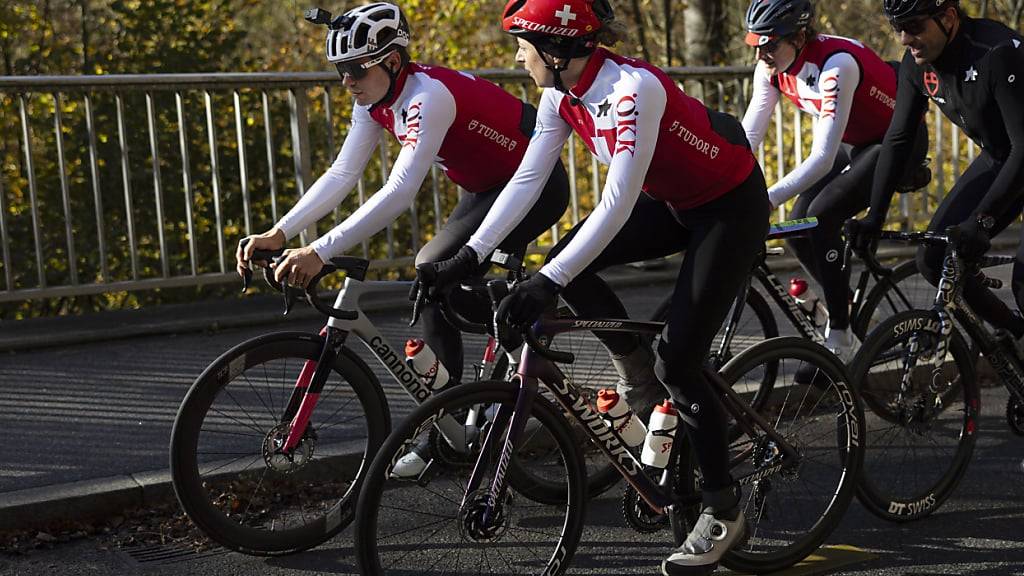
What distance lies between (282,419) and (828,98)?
9.59ft

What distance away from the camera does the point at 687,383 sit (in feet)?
14.7

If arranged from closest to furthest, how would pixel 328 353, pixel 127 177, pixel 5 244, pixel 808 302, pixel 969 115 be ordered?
pixel 328 353 → pixel 969 115 → pixel 808 302 → pixel 5 244 → pixel 127 177

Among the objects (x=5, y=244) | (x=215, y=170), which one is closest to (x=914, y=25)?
(x=215, y=170)

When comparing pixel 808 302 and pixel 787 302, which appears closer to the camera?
pixel 787 302

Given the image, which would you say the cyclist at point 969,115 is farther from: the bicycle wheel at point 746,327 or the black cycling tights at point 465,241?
the black cycling tights at point 465,241

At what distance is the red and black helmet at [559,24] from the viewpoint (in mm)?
4289

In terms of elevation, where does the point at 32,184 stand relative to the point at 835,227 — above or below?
below

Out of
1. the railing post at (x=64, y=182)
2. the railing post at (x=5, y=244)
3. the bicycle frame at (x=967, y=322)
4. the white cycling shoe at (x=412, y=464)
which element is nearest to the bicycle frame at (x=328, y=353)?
the white cycling shoe at (x=412, y=464)

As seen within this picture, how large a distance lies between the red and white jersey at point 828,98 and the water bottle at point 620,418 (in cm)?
170

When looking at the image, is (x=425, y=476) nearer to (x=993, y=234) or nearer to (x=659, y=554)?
(x=659, y=554)

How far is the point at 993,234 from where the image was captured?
5.54 m

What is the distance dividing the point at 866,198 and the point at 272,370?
319 cm

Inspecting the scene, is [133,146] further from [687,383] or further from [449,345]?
[687,383]

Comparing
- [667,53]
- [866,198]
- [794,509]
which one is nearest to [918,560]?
[794,509]
